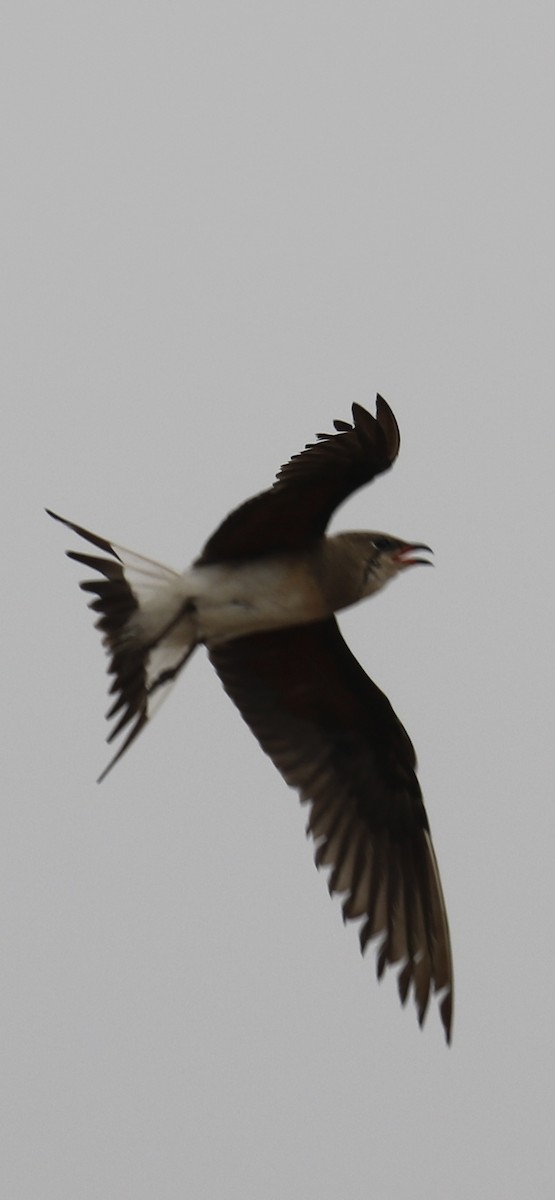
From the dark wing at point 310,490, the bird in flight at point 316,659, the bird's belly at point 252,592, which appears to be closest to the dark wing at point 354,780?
the bird in flight at point 316,659

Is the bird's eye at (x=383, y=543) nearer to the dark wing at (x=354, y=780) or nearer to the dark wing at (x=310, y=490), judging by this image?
the dark wing at (x=310, y=490)

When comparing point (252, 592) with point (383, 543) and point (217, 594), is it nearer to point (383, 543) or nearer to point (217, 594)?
point (217, 594)

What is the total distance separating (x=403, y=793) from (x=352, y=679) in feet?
2.10

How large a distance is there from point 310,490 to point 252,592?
0.55 m

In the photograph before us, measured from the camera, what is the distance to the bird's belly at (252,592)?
8523 millimetres

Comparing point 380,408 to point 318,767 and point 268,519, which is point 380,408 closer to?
point 268,519

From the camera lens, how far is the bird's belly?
28.0 ft

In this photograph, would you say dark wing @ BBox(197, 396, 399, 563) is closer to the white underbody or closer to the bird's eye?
the white underbody

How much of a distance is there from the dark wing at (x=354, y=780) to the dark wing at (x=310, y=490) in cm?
63

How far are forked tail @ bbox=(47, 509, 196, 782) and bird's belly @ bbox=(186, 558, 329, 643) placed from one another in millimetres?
76

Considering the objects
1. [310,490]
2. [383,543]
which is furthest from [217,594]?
[383,543]

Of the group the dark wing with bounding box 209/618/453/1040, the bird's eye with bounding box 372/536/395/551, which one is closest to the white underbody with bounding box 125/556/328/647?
the bird's eye with bounding box 372/536/395/551

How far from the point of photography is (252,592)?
8516mm

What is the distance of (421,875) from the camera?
9422mm
